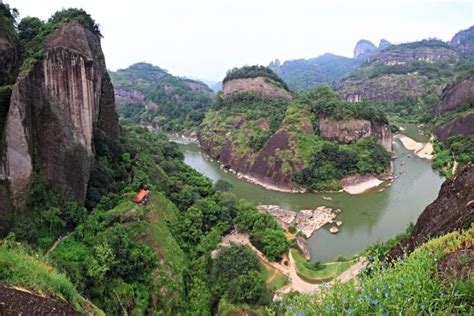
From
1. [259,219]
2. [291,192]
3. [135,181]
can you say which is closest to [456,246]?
[259,219]

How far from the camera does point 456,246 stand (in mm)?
4953

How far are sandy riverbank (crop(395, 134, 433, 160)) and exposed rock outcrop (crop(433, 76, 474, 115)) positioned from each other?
8313 mm

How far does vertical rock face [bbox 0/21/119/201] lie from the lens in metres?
15.0

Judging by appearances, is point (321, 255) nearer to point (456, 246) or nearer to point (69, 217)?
point (69, 217)

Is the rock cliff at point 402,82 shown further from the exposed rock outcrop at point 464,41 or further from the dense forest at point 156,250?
the dense forest at point 156,250

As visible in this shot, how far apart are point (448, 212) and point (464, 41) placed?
148 meters

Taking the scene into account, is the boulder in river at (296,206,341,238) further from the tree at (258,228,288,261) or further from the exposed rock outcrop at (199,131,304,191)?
the exposed rock outcrop at (199,131,304,191)

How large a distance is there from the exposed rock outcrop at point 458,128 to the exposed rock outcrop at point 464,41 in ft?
307

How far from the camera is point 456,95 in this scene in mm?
54500

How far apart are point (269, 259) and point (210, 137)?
3526 cm

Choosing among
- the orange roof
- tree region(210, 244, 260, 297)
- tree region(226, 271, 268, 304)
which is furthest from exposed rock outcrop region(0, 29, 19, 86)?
tree region(226, 271, 268, 304)

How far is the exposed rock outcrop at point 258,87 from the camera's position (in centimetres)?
5924

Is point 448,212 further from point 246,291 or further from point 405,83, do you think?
point 405,83

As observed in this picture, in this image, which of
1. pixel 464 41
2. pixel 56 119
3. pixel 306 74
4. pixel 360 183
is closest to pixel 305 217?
pixel 360 183
